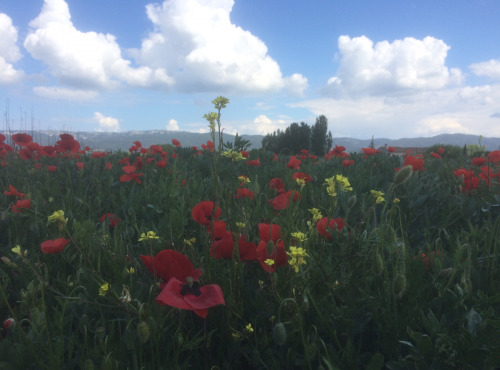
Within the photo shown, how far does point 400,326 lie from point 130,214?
197cm

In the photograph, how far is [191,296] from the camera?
0.96 meters

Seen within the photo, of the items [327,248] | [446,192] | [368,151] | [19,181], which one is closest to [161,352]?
[327,248]

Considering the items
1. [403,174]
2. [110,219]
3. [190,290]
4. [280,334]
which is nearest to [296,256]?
[280,334]

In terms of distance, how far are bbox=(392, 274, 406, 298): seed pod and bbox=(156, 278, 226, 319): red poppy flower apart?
591 millimetres

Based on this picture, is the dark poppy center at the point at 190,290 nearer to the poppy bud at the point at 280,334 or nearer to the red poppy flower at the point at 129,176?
the poppy bud at the point at 280,334

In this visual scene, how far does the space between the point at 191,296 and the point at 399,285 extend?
0.69 m

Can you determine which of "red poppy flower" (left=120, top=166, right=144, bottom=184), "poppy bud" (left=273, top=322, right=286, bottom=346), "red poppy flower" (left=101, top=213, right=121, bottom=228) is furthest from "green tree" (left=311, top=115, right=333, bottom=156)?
"poppy bud" (left=273, top=322, right=286, bottom=346)

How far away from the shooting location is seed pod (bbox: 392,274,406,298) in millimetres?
1089

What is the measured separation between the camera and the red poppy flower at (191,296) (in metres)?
0.88

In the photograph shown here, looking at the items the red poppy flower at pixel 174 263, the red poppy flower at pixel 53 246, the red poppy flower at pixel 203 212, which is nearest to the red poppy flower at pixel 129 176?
the red poppy flower at pixel 53 246

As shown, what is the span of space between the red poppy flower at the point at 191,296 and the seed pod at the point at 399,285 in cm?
59

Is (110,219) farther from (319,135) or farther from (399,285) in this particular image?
(319,135)

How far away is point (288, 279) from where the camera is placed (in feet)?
4.07

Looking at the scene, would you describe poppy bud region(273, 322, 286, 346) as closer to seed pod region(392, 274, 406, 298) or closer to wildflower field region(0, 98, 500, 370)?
wildflower field region(0, 98, 500, 370)
